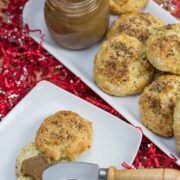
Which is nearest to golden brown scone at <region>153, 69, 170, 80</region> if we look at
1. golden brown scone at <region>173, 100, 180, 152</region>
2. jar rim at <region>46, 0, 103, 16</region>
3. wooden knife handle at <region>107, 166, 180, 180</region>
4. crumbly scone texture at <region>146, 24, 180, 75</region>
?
crumbly scone texture at <region>146, 24, 180, 75</region>

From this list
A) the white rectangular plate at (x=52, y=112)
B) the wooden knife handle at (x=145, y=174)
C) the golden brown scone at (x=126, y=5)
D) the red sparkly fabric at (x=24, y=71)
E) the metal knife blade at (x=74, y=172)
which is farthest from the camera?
the golden brown scone at (x=126, y=5)

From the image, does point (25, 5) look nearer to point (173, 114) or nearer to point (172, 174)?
point (173, 114)

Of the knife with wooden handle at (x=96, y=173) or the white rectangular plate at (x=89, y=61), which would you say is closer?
the knife with wooden handle at (x=96, y=173)

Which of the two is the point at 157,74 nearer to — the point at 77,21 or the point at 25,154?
the point at 77,21

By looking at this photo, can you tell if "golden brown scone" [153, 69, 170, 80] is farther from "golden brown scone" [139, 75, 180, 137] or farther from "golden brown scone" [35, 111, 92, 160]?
"golden brown scone" [35, 111, 92, 160]

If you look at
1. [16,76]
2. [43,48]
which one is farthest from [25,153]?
[43,48]

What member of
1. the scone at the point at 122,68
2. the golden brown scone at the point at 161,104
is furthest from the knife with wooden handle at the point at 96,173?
the scone at the point at 122,68

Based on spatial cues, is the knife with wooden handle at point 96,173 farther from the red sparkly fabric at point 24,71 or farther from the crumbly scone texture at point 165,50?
the crumbly scone texture at point 165,50
